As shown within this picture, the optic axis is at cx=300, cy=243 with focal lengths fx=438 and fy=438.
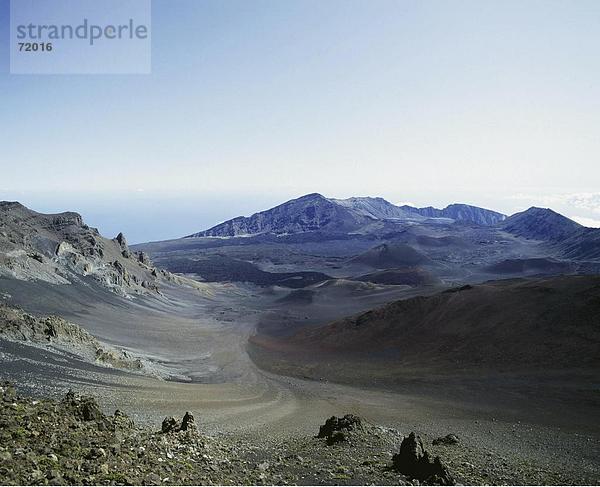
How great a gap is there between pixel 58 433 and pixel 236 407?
17.4 m

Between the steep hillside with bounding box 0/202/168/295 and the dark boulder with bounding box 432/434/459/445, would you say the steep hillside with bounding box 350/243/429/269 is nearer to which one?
the steep hillside with bounding box 0/202/168/295

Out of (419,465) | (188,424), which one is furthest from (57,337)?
(419,465)

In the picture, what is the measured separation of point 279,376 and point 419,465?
26.2m

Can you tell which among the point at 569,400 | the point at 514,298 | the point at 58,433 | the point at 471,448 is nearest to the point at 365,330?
the point at 514,298

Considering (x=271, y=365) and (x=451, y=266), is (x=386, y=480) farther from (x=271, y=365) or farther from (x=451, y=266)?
(x=451, y=266)

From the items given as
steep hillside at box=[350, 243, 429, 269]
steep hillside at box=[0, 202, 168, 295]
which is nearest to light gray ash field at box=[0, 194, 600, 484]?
steep hillside at box=[0, 202, 168, 295]

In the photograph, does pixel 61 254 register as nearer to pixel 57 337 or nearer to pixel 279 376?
pixel 57 337

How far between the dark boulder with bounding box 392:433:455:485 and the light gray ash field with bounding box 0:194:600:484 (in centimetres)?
7

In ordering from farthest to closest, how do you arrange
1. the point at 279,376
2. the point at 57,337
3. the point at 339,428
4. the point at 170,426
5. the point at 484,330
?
1. the point at 484,330
2. the point at 279,376
3. the point at 57,337
4. the point at 339,428
5. the point at 170,426

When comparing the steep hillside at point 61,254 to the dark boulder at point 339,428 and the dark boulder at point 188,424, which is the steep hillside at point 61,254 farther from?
the dark boulder at point 339,428

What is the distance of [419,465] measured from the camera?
13445mm

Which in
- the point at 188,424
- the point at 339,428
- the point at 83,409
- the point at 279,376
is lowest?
the point at 279,376

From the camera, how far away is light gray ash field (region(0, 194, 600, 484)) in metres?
13.0

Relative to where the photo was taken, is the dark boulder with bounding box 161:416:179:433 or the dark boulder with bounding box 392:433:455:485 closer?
the dark boulder with bounding box 392:433:455:485
